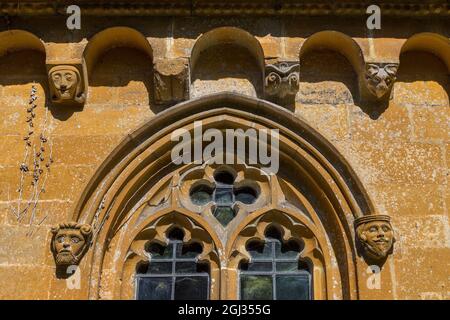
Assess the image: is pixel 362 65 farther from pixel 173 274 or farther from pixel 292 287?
pixel 173 274

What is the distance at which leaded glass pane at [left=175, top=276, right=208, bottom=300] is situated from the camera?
24.1 feet

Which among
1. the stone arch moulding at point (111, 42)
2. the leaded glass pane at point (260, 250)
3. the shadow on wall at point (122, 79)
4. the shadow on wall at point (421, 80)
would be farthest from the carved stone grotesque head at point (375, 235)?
the stone arch moulding at point (111, 42)

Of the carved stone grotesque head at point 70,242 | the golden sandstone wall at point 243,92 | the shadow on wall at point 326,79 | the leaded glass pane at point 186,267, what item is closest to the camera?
the carved stone grotesque head at point 70,242

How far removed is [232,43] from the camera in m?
8.21

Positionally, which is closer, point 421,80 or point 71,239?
point 71,239

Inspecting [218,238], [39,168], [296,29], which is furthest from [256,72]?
[39,168]

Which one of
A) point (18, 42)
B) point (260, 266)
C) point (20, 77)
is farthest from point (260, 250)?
point (18, 42)

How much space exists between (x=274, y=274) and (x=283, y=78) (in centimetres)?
165

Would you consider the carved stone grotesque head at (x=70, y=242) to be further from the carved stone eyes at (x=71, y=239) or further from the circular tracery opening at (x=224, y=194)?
the circular tracery opening at (x=224, y=194)

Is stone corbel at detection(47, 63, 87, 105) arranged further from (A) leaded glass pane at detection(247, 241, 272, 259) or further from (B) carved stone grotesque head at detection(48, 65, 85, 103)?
(A) leaded glass pane at detection(247, 241, 272, 259)

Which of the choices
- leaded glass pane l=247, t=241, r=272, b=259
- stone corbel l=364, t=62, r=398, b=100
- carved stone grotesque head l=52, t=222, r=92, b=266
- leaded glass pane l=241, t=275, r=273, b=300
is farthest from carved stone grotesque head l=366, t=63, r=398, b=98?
carved stone grotesque head l=52, t=222, r=92, b=266

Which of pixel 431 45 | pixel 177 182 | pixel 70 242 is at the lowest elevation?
pixel 70 242

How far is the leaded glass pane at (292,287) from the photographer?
24.2ft

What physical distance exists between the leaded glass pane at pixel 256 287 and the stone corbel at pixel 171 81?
166 cm
